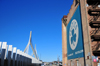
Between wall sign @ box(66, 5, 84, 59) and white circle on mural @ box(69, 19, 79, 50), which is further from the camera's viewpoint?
white circle on mural @ box(69, 19, 79, 50)

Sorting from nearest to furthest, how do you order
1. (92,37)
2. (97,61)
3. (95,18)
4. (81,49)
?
(97,61) → (92,37) → (95,18) → (81,49)

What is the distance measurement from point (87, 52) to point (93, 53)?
1.51 m

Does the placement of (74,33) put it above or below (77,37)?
above

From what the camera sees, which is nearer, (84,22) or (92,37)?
(92,37)

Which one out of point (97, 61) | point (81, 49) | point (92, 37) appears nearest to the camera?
point (97, 61)

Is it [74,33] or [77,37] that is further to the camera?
[74,33]

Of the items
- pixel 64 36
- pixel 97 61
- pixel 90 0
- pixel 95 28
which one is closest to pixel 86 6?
pixel 90 0

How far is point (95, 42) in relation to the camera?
23547 mm

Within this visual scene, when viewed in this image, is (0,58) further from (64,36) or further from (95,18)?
(64,36)

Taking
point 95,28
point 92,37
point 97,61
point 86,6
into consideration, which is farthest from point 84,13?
point 97,61

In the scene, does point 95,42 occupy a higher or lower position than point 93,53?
higher

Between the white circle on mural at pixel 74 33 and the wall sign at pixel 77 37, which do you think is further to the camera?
the white circle on mural at pixel 74 33

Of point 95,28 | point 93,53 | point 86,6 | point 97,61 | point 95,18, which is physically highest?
point 86,6

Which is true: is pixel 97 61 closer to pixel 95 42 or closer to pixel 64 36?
pixel 95 42
